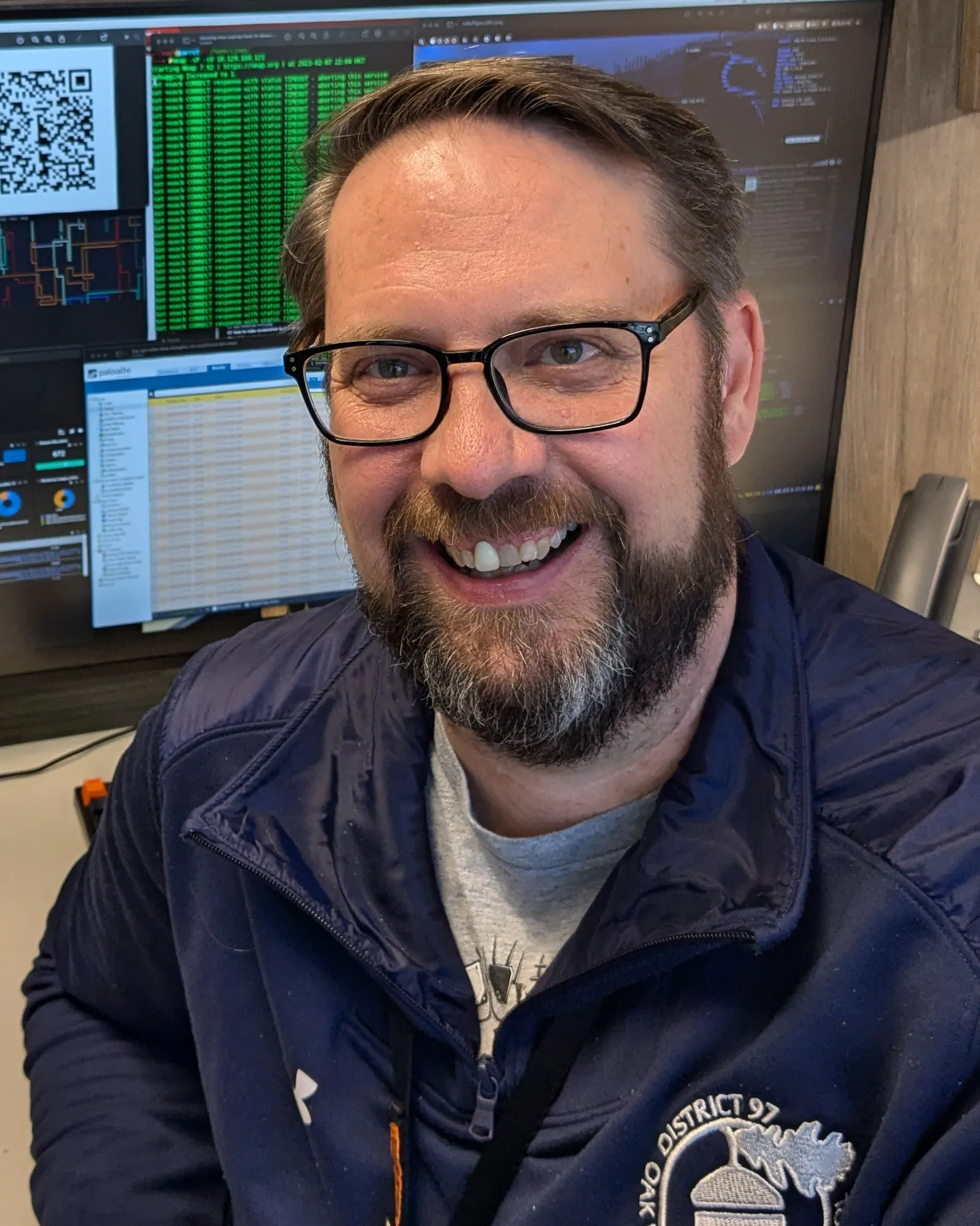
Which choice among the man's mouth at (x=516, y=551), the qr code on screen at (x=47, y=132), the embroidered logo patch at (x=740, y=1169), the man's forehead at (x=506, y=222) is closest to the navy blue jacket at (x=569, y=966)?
the embroidered logo patch at (x=740, y=1169)

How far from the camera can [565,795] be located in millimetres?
925

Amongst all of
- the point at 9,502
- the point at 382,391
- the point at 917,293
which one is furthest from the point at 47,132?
the point at 917,293

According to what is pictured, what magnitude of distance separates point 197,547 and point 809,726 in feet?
2.28

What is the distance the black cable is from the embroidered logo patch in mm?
783

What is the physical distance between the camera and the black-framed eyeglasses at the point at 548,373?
81 centimetres

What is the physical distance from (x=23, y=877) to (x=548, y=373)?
759 mm

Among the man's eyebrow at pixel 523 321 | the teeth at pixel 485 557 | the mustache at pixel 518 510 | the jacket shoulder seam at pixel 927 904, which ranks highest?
the man's eyebrow at pixel 523 321

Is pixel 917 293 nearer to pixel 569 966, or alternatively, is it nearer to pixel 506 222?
pixel 506 222

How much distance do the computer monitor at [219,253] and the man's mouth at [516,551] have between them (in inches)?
20.1

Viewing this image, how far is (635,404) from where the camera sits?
2.71ft

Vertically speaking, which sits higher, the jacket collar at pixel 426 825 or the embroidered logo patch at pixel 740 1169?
the jacket collar at pixel 426 825

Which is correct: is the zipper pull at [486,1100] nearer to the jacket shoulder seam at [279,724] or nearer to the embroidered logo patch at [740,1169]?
the embroidered logo patch at [740,1169]

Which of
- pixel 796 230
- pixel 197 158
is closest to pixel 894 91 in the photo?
pixel 796 230

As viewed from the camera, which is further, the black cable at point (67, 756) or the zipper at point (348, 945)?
the black cable at point (67, 756)
